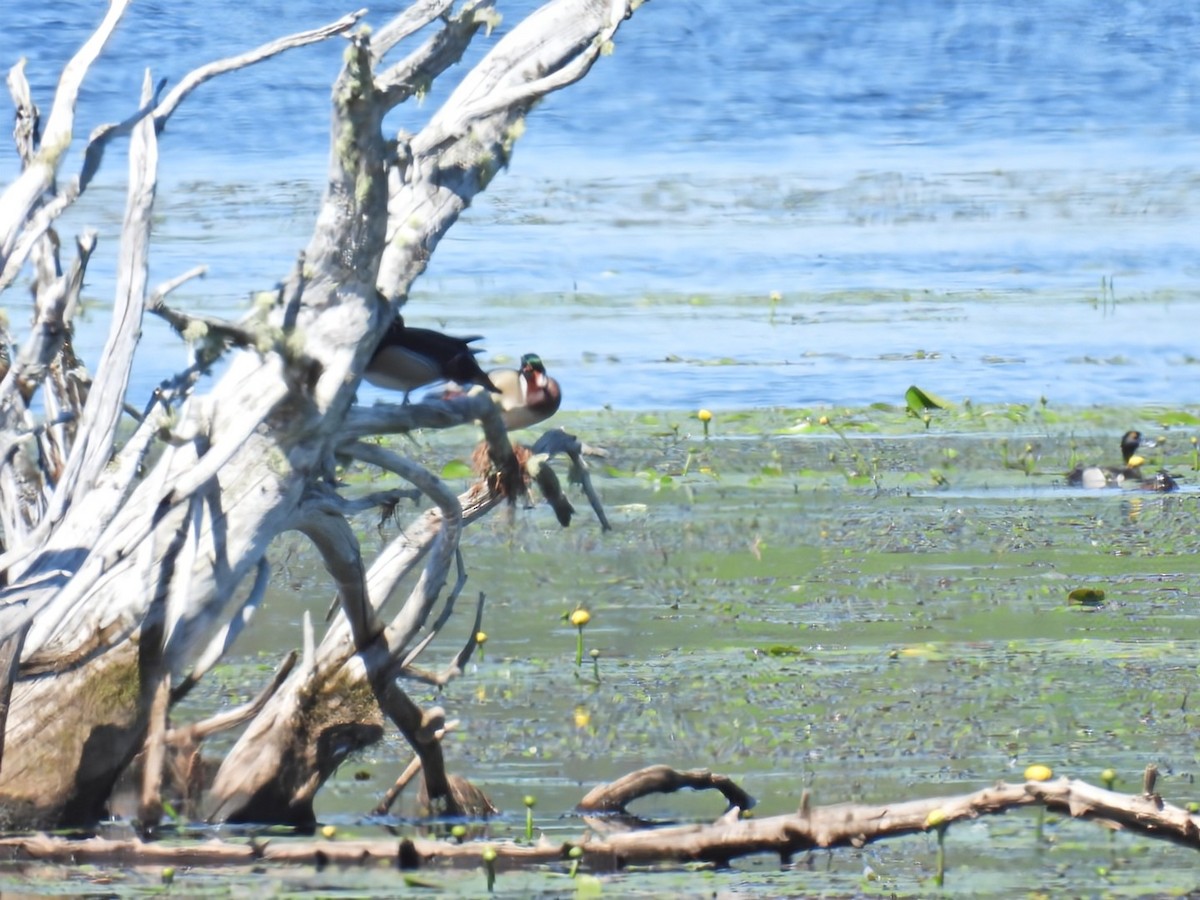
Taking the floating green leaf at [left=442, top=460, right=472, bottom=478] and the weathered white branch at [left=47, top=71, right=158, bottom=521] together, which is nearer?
the weathered white branch at [left=47, top=71, right=158, bottom=521]

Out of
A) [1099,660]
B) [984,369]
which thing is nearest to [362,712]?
[1099,660]

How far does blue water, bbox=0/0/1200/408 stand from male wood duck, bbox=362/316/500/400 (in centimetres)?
540

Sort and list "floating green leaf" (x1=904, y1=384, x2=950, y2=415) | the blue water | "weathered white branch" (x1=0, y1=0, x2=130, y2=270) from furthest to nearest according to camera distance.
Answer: the blue water → "floating green leaf" (x1=904, y1=384, x2=950, y2=415) → "weathered white branch" (x1=0, y1=0, x2=130, y2=270)

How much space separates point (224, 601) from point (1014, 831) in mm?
1826

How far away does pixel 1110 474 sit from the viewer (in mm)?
10570

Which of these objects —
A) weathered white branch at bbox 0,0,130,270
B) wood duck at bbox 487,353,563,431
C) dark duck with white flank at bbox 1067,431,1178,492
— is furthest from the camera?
dark duck with white flank at bbox 1067,431,1178,492

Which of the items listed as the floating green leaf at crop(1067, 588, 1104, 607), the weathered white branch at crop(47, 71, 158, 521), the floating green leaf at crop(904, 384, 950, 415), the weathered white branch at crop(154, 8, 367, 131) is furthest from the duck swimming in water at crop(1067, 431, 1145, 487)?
the weathered white branch at crop(47, 71, 158, 521)

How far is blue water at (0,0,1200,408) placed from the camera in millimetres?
13727

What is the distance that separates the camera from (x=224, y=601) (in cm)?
529

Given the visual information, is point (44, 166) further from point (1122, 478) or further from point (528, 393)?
point (1122, 478)

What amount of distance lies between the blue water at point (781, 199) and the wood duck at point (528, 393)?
11.8 feet

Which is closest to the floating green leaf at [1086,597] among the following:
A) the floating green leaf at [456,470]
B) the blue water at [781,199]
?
the floating green leaf at [456,470]

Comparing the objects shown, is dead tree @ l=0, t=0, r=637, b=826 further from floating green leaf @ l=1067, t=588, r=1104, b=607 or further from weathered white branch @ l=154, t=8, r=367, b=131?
floating green leaf @ l=1067, t=588, r=1104, b=607

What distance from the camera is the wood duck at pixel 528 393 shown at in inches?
309
